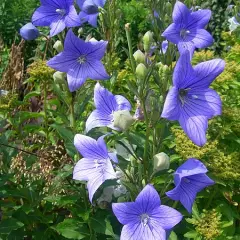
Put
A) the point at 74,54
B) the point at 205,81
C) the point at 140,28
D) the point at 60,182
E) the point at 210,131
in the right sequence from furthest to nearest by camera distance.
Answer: the point at 140,28
the point at 210,131
the point at 60,182
the point at 74,54
the point at 205,81

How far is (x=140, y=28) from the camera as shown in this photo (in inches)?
245

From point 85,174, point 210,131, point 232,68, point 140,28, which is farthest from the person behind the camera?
point 140,28

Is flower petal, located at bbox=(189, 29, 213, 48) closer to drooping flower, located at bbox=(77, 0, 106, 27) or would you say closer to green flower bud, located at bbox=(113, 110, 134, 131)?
green flower bud, located at bbox=(113, 110, 134, 131)

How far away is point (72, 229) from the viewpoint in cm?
212

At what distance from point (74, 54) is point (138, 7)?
4.77 m

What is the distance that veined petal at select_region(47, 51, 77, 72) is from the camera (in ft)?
6.03

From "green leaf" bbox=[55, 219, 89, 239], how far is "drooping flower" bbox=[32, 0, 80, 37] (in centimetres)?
80

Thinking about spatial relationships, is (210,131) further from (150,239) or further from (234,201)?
(150,239)

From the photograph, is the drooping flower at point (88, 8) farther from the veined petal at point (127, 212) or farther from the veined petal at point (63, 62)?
the veined petal at point (127, 212)

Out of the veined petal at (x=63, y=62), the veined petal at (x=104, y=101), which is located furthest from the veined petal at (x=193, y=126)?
the veined petal at (x=63, y=62)

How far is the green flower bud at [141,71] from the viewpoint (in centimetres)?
155

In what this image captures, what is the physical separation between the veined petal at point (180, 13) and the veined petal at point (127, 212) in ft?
2.20

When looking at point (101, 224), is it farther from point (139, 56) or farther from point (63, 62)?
point (139, 56)

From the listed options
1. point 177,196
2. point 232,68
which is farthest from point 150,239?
point 232,68
